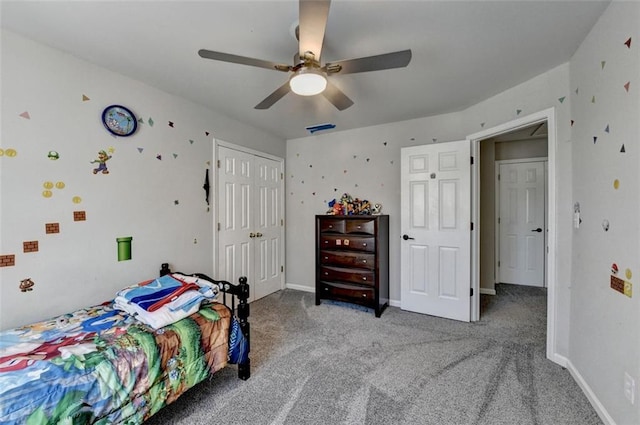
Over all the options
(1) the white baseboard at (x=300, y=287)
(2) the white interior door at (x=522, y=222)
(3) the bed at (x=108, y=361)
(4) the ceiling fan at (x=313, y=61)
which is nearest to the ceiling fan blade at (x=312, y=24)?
(4) the ceiling fan at (x=313, y=61)

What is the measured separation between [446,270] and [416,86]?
6.53 ft

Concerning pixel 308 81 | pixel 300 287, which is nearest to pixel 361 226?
pixel 300 287

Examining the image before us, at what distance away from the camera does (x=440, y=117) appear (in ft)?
10.8

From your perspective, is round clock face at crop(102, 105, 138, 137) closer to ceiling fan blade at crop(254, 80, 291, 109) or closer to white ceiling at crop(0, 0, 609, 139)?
white ceiling at crop(0, 0, 609, 139)

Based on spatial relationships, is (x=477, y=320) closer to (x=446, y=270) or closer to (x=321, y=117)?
(x=446, y=270)

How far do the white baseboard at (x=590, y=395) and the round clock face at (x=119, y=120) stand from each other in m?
3.84

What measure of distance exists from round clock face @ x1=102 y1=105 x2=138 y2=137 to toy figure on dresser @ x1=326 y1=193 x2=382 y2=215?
7.65 feet

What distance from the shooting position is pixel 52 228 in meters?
1.92

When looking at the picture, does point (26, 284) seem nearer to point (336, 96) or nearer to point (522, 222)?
point (336, 96)

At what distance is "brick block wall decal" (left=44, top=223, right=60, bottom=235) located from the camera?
6.23ft

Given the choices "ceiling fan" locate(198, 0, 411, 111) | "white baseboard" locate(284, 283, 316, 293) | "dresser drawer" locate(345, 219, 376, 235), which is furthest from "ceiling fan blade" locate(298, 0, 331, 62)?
"white baseboard" locate(284, 283, 316, 293)

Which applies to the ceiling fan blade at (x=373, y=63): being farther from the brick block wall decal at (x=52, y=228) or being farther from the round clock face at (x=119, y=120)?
the brick block wall decal at (x=52, y=228)

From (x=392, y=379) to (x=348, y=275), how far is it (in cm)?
142

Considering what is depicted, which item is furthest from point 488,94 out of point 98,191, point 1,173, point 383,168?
point 1,173
